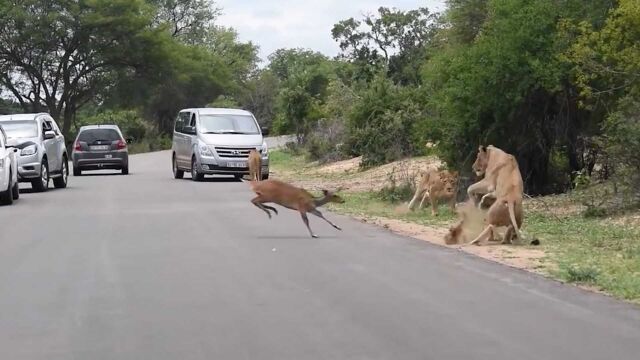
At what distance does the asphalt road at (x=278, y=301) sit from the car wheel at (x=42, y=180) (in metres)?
9.93

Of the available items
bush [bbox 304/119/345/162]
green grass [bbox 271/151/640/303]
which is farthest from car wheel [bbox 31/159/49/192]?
bush [bbox 304/119/345/162]

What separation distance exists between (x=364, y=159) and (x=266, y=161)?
16.5 feet

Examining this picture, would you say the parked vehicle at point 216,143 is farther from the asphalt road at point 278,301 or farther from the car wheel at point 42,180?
the asphalt road at point 278,301

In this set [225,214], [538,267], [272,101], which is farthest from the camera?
[272,101]

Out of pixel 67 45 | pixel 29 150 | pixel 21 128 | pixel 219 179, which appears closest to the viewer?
pixel 29 150

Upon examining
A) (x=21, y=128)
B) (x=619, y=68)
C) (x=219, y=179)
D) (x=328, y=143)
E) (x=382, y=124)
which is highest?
(x=619, y=68)

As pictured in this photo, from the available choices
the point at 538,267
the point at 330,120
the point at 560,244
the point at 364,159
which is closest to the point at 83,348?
the point at 538,267

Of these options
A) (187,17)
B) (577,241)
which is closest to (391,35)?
(187,17)

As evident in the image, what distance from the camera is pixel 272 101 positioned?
94500 millimetres

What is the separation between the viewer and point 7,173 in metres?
21.3

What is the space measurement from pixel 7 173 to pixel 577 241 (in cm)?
1188

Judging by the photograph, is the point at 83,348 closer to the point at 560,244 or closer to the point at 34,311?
the point at 34,311

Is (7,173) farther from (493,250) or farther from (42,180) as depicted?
(493,250)

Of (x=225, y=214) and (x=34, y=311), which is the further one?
(x=225, y=214)
